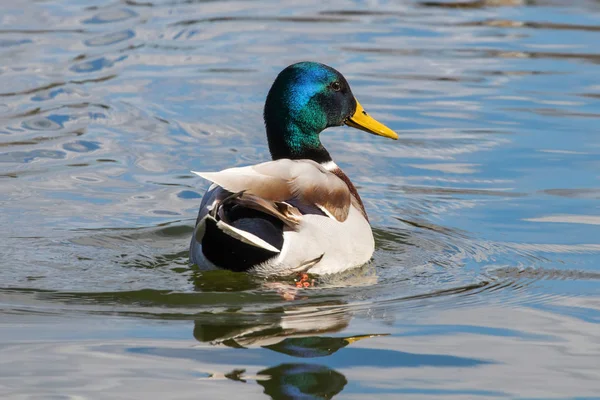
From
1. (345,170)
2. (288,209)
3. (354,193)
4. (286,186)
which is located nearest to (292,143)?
(354,193)

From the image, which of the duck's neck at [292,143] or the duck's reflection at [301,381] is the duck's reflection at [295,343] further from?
the duck's neck at [292,143]

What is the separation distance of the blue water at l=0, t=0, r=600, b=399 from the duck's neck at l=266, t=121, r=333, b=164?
0.81 metres

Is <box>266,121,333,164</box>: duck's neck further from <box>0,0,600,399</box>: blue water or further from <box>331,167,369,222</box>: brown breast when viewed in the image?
<box>0,0,600,399</box>: blue water

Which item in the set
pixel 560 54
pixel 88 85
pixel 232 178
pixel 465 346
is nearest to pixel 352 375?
pixel 465 346

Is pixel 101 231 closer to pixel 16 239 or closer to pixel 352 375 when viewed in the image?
pixel 16 239

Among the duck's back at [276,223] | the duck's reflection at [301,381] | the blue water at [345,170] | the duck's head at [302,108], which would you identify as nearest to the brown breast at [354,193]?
the duck's head at [302,108]

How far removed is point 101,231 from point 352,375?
3.22 m

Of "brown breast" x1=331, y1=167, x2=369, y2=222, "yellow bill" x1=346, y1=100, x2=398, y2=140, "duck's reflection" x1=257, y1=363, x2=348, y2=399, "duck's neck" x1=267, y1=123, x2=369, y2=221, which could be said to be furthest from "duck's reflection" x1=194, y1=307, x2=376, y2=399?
"yellow bill" x1=346, y1=100, x2=398, y2=140

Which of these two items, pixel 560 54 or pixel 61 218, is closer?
pixel 61 218

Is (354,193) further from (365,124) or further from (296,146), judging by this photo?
(365,124)

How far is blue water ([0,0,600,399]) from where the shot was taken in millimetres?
5629

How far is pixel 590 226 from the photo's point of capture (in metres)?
8.35

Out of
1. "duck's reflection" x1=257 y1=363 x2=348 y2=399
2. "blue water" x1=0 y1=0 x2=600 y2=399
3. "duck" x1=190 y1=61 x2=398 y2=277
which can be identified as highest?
"duck" x1=190 y1=61 x2=398 y2=277

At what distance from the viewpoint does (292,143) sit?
Result: 804cm
